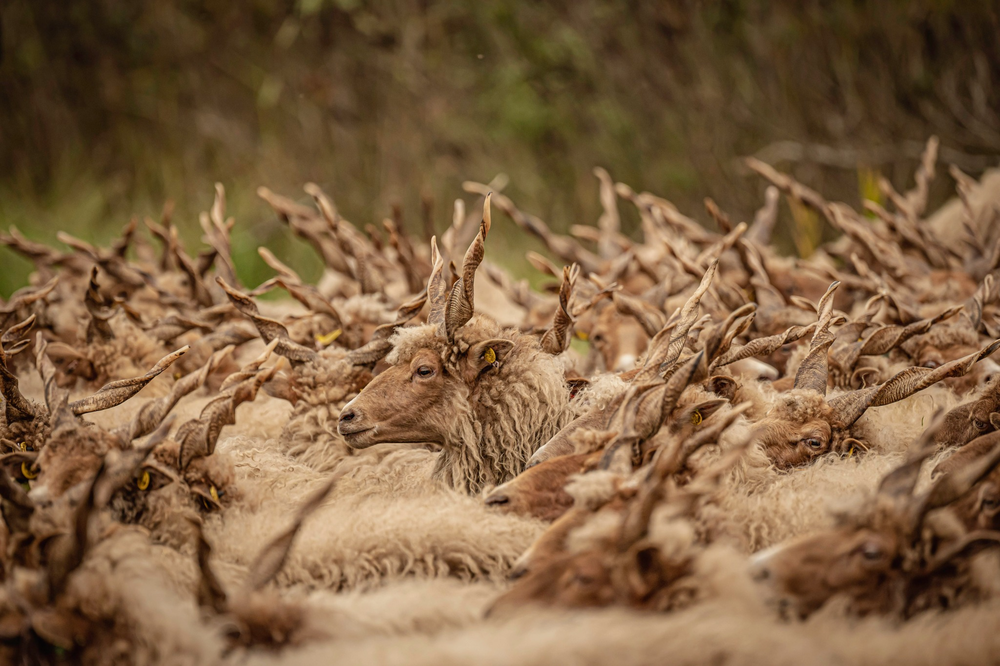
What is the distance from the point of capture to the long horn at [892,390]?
2350 millimetres

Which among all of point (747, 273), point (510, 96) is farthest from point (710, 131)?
point (747, 273)

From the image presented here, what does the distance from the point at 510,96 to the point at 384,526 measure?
7.49m

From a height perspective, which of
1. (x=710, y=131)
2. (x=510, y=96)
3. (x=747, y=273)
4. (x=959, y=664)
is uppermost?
(x=510, y=96)

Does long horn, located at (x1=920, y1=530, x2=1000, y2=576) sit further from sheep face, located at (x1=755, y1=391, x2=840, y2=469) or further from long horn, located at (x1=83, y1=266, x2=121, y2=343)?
long horn, located at (x1=83, y1=266, x2=121, y2=343)

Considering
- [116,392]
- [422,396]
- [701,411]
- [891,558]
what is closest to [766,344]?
[701,411]

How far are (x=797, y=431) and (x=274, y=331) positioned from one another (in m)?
1.66

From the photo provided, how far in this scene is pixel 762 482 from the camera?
2.12 m

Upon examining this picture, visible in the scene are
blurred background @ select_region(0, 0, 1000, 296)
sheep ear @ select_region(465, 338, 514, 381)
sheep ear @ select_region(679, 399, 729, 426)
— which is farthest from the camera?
blurred background @ select_region(0, 0, 1000, 296)

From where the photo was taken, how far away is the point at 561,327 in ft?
8.39

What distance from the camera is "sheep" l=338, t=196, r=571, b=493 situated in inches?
93.5

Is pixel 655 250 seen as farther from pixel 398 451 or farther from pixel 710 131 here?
pixel 710 131

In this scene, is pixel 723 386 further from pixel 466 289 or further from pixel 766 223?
pixel 766 223

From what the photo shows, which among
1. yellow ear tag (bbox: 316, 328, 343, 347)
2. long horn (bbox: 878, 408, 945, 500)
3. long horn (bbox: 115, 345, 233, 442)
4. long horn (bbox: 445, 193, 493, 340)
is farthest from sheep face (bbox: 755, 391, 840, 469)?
yellow ear tag (bbox: 316, 328, 343, 347)

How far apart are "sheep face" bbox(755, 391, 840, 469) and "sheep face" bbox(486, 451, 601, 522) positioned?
0.56m
